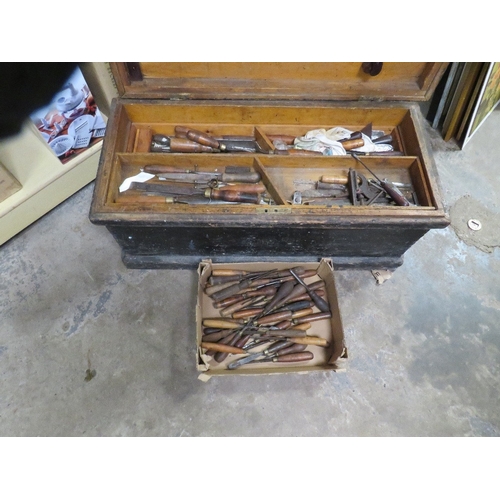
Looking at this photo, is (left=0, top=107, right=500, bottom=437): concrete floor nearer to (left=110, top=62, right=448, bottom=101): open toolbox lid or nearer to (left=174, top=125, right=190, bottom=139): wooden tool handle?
(left=174, top=125, right=190, bottom=139): wooden tool handle

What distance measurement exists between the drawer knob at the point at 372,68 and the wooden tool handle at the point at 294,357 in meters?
1.64

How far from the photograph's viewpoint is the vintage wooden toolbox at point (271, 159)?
1.92 metres

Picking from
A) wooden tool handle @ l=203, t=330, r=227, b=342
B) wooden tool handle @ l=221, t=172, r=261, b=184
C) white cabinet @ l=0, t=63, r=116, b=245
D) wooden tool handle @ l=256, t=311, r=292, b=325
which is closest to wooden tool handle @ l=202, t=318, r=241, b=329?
wooden tool handle @ l=203, t=330, r=227, b=342

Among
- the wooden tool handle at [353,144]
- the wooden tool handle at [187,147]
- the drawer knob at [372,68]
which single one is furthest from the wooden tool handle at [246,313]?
the drawer knob at [372,68]

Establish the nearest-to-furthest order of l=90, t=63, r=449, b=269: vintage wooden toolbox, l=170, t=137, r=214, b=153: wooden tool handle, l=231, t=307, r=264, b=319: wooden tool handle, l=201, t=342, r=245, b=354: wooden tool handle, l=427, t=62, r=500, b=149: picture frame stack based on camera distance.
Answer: l=90, t=63, r=449, b=269: vintage wooden toolbox < l=201, t=342, r=245, b=354: wooden tool handle < l=231, t=307, r=264, b=319: wooden tool handle < l=170, t=137, r=214, b=153: wooden tool handle < l=427, t=62, r=500, b=149: picture frame stack

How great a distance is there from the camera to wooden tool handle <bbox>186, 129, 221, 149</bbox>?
2.33 meters

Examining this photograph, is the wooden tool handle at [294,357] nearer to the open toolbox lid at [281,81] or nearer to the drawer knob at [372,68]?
the open toolbox lid at [281,81]

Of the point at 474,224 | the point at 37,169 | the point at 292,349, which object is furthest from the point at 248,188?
the point at 474,224

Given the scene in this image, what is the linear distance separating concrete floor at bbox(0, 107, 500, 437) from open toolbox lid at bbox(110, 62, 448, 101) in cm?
107

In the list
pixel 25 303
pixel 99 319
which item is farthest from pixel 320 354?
pixel 25 303

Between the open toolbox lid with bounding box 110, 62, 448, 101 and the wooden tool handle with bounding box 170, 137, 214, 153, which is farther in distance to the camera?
the wooden tool handle with bounding box 170, 137, 214, 153

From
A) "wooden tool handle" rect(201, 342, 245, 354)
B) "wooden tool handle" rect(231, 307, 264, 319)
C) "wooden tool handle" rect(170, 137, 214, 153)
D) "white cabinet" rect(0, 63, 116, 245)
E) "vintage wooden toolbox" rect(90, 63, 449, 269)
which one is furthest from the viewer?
"white cabinet" rect(0, 63, 116, 245)

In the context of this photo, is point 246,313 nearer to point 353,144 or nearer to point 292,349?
point 292,349

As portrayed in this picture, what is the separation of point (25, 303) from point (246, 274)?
1.47 metres
